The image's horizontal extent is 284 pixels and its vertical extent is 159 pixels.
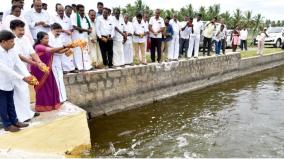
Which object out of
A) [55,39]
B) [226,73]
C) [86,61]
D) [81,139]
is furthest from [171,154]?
[226,73]

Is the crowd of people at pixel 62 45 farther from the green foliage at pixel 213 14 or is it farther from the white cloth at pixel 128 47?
the green foliage at pixel 213 14

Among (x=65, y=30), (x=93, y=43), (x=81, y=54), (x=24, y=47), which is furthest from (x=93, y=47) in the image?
(x=24, y=47)

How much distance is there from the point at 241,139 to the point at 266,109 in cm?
318

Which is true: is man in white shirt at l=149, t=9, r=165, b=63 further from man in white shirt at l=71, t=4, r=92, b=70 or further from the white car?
the white car

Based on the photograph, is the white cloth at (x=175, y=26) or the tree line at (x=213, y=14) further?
the tree line at (x=213, y=14)

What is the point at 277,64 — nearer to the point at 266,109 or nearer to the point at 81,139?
the point at 266,109

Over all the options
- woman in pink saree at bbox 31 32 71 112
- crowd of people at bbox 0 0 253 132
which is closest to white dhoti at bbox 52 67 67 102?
crowd of people at bbox 0 0 253 132

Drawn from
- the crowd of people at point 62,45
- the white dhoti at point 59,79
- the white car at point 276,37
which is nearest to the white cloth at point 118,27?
the crowd of people at point 62,45

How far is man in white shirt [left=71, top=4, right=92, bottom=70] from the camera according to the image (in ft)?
30.8

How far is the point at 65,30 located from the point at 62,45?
159cm

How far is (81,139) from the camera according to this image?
258 inches

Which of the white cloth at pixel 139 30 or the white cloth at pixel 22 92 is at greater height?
the white cloth at pixel 139 30

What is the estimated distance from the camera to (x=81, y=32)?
31.4 feet

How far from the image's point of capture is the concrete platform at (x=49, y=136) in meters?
5.47
